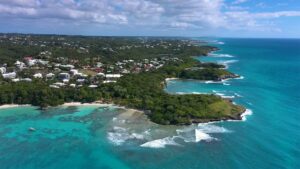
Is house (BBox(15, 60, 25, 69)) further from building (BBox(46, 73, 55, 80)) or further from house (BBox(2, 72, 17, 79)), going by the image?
building (BBox(46, 73, 55, 80))

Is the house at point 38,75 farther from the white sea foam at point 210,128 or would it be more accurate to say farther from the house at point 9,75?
the white sea foam at point 210,128

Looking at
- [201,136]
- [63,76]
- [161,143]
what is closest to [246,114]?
[201,136]

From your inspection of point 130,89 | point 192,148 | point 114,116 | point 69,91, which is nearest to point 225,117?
point 192,148

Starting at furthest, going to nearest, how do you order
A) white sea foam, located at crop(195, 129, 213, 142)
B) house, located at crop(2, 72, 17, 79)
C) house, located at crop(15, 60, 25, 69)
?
1. house, located at crop(15, 60, 25, 69)
2. house, located at crop(2, 72, 17, 79)
3. white sea foam, located at crop(195, 129, 213, 142)

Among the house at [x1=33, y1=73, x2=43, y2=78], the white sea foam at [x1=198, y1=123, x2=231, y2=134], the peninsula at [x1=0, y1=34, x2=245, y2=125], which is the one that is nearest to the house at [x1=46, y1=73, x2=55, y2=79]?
the peninsula at [x1=0, y1=34, x2=245, y2=125]

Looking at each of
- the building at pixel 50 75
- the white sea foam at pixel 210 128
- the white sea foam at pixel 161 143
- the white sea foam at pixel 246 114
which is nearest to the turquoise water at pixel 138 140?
the white sea foam at pixel 161 143

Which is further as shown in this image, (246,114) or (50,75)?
(50,75)

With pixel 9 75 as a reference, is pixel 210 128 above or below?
below

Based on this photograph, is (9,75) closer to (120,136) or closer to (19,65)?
(19,65)

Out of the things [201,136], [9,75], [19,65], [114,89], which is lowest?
[201,136]
